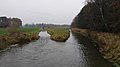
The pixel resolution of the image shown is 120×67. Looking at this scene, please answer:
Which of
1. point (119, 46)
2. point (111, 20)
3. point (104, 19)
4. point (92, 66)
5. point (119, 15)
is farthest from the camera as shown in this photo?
point (104, 19)

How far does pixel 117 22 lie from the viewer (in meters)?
33.8

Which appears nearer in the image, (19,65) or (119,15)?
(19,65)

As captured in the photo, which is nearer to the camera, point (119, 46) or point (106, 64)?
point (106, 64)

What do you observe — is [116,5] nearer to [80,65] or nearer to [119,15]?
[119,15]

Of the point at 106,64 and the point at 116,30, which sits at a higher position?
the point at 116,30

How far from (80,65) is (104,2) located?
991 inches

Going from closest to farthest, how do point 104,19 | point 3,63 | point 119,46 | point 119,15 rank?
point 3,63 < point 119,46 < point 119,15 < point 104,19

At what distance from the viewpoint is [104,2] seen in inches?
1580

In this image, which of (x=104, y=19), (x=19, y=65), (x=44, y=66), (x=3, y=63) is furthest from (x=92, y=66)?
(x=104, y=19)

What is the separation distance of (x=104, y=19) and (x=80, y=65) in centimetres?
2386

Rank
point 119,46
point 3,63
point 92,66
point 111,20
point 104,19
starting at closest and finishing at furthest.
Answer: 1. point 92,66
2. point 3,63
3. point 119,46
4. point 111,20
5. point 104,19

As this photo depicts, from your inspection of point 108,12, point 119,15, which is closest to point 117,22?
point 119,15

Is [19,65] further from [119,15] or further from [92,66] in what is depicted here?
[119,15]

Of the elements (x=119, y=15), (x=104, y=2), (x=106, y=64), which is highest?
(x=104, y=2)
